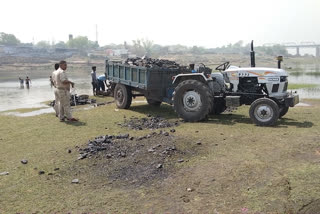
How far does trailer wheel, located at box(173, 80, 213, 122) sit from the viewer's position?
9.27 m

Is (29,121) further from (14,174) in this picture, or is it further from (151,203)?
(151,203)

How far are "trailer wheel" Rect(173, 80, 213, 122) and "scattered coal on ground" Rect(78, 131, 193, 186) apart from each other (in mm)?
2157

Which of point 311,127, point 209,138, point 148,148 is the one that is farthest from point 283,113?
point 148,148

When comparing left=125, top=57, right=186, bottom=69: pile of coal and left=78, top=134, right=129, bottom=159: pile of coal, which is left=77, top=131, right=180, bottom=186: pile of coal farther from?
left=125, top=57, right=186, bottom=69: pile of coal

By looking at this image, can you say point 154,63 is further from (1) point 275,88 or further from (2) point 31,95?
(2) point 31,95

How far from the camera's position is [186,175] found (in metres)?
5.27

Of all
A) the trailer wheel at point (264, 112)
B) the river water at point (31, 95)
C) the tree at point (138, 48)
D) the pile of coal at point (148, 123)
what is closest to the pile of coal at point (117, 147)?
the pile of coal at point (148, 123)

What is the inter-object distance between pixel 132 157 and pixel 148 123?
3.36 meters

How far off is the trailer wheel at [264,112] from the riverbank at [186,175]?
251mm

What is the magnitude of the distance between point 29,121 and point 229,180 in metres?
7.61

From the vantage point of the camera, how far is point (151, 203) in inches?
173

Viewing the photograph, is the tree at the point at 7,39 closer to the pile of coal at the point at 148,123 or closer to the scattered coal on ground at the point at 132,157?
the pile of coal at the point at 148,123

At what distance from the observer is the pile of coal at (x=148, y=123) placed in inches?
358

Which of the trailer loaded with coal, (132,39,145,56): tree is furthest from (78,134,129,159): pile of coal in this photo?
(132,39,145,56): tree
